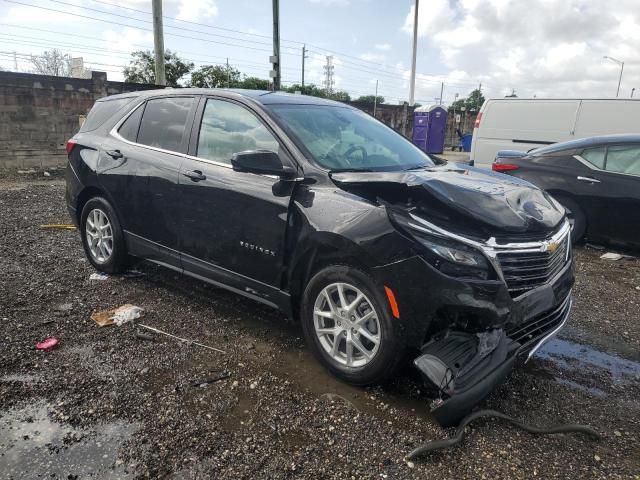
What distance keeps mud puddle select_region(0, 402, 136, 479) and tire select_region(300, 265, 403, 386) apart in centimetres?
119

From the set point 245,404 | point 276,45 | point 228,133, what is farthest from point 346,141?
point 276,45

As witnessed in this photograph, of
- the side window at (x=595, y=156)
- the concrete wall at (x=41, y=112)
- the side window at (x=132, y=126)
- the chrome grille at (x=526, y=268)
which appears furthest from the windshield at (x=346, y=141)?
the concrete wall at (x=41, y=112)

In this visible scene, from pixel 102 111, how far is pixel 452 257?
13.0 feet

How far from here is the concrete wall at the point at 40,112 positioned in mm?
12844

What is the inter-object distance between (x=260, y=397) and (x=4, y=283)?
3191mm

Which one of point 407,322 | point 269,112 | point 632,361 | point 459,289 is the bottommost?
point 632,361

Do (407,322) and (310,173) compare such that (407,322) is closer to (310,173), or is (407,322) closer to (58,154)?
(310,173)

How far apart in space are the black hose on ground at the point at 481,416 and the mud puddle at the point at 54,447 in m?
1.43

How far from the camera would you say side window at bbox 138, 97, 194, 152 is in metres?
4.07

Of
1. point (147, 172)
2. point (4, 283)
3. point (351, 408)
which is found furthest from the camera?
point (4, 283)

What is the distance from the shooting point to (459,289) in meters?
2.56

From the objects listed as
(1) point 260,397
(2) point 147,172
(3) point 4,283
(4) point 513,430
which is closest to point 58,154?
(3) point 4,283

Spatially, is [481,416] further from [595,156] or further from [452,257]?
[595,156]

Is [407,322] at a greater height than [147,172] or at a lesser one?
lesser
